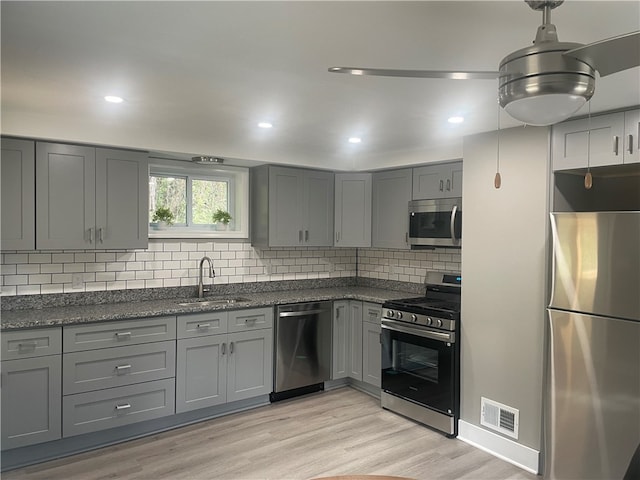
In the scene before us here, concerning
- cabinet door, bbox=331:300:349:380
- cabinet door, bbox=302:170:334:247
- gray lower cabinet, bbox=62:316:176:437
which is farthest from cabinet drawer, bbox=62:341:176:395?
cabinet door, bbox=302:170:334:247

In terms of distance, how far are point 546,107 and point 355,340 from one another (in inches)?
143

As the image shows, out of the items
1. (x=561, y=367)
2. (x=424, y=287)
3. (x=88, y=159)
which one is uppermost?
(x=88, y=159)

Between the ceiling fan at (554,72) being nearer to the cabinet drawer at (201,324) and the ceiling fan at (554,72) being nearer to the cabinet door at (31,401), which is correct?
the cabinet drawer at (201,324)

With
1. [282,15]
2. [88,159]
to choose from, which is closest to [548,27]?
[282,15]

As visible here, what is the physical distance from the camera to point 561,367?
2.86 m

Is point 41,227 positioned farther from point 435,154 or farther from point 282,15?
point 435,154

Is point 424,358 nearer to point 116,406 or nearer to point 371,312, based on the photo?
point 371,312

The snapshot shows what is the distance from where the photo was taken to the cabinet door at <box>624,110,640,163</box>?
261 centimetres

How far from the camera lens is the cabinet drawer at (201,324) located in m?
3.67

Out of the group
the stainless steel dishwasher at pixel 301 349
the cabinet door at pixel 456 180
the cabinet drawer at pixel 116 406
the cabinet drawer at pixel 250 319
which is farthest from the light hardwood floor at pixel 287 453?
the cabinet door at pixel 456 180

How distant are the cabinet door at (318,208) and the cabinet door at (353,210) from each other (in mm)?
81

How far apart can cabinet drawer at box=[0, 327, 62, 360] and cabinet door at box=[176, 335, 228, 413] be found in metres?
0.88

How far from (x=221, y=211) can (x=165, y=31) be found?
113 inches

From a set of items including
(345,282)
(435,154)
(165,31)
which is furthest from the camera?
(345,282)
